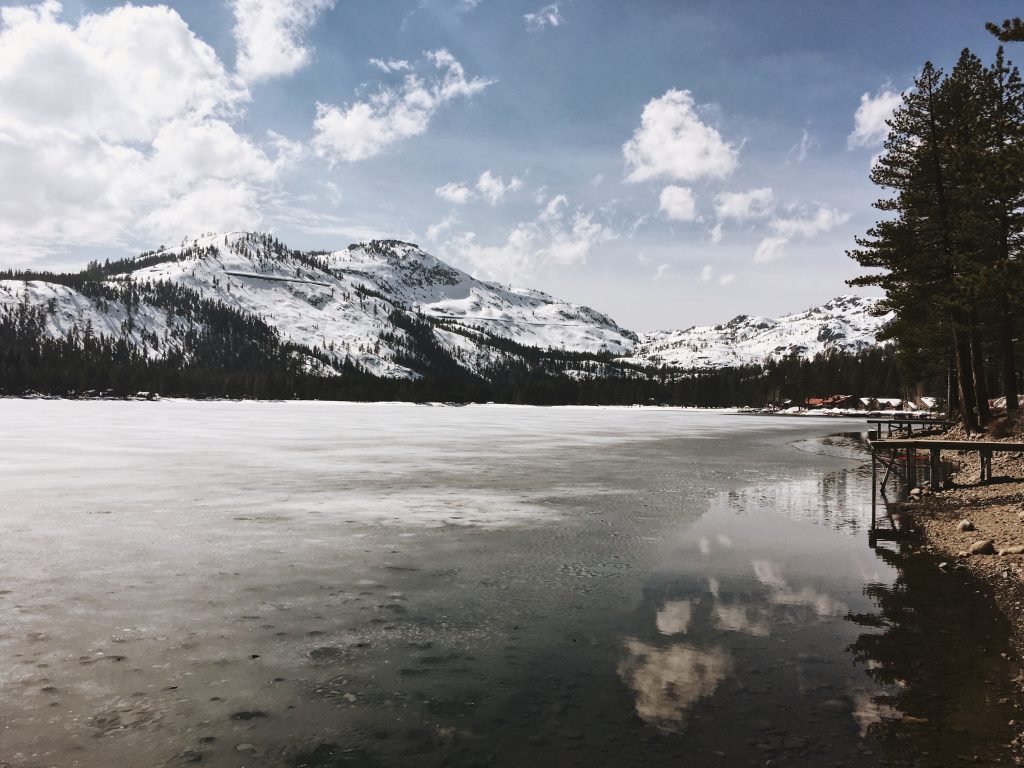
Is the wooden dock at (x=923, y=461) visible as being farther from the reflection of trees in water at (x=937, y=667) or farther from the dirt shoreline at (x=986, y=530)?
the reflection of trees in water at (x=937, y=667)

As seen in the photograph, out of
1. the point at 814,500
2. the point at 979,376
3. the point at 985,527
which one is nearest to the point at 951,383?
the point at 979,376

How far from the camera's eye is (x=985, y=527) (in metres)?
16.0

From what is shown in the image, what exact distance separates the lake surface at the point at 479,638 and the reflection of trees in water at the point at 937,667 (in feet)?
0.13

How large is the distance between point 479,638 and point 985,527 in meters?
14.7

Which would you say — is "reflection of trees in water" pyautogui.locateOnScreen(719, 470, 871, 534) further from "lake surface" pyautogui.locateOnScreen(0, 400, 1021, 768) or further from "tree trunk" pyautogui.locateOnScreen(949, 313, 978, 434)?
"tree trunk" pyautogui.locateOnScreen(949, 313, 978, 434)

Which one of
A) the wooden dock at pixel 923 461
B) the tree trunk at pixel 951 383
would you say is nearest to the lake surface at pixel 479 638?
the wooden dock at pixel 923 461

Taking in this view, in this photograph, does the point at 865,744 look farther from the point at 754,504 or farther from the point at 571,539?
the point at 754,504

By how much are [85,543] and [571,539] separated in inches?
434

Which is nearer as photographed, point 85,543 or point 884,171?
point 85,543

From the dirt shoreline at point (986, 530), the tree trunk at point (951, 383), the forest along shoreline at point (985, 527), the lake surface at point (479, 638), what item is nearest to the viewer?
the lake surface at point (479, 638)

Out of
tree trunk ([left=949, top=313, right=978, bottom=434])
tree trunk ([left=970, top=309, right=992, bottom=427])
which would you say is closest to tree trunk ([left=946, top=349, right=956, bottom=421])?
tree trunk ([left=970, top=309, right=992, bottom=427])

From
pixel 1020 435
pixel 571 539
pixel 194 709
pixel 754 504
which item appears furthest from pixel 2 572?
pixel 1020 435

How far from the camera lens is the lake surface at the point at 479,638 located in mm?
6082

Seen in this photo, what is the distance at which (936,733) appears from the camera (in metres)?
6.18
